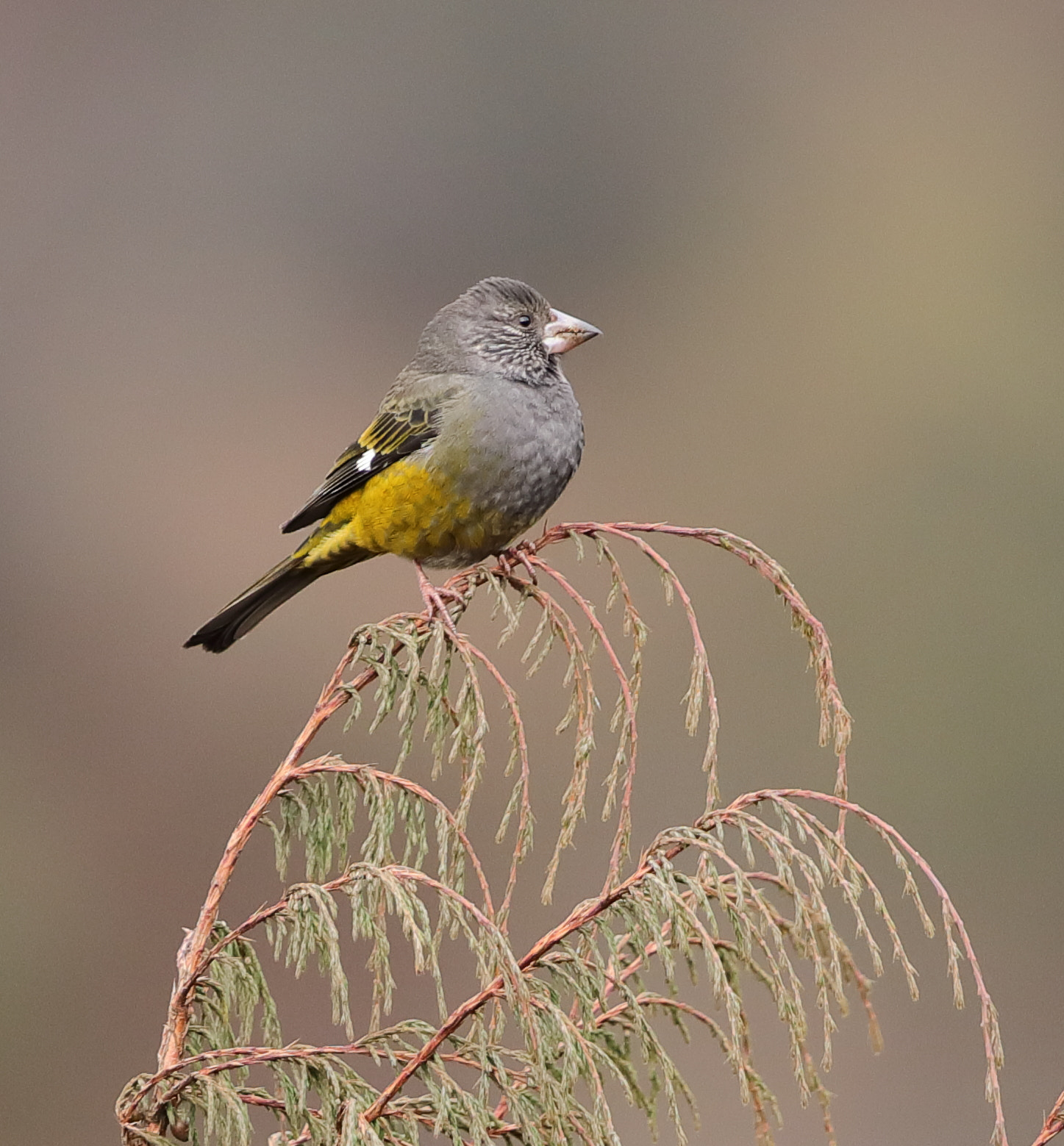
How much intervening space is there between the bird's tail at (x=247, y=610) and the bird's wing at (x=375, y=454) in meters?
0.07

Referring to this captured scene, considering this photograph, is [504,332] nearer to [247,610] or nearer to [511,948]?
[247,610]

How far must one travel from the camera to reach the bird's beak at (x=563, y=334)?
2.45 metres

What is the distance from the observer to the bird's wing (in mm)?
2270

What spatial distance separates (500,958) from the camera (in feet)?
3.47

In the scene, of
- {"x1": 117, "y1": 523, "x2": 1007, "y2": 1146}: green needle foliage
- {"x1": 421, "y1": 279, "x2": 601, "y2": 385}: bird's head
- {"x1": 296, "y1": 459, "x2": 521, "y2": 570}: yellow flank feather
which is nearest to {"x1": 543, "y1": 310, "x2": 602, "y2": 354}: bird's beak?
{"x1": 421, "y1": 279, "x2": 601, "y2": 385}: bird's head

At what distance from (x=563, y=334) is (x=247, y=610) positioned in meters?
0.69

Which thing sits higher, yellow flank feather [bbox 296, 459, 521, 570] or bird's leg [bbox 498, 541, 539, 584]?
yellow flank feather [bbox 296, 459, 521, 570]

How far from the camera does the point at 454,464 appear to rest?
2184 mm

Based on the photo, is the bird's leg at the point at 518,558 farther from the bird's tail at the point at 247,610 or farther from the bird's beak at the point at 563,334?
the bird's beak at the point at 563,334

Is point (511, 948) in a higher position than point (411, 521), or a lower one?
lower

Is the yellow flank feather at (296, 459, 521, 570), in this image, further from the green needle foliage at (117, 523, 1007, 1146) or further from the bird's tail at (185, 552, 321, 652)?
the green needle foliage at (117, 523, 1007, 1146)

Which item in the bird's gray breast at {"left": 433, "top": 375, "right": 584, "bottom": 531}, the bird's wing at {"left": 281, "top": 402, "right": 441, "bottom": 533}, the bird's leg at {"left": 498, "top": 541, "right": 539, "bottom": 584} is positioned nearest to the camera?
the bird's leg at {"left": 498, "top": 541, "right": 539, "bottom": 584}

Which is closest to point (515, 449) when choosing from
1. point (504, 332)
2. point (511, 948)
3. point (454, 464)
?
point (454, 464)

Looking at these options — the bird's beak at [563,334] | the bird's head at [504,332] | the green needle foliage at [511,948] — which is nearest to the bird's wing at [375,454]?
the bird's head at [504,332]
